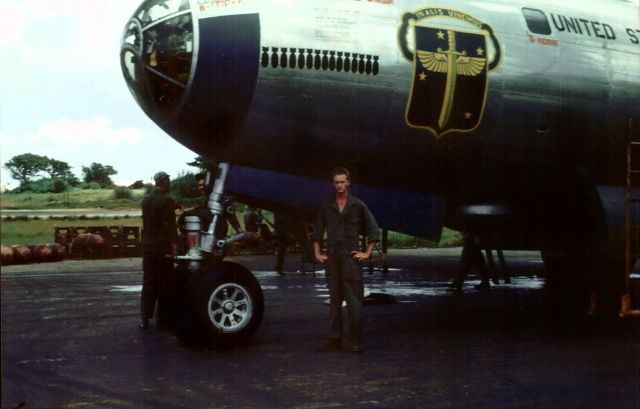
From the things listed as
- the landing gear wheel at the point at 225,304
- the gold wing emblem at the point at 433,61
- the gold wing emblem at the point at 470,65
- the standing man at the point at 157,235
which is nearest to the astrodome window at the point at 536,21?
the gold wing emblem at the point at 470,65

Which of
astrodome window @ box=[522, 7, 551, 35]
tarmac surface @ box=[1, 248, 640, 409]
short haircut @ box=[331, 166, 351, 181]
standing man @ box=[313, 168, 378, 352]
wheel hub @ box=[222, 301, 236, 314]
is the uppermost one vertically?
astrodome window @ box=[522, 7, 551, 35]

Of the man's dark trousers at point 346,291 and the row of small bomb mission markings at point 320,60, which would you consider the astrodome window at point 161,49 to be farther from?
the man's dark trousers at point 346,291

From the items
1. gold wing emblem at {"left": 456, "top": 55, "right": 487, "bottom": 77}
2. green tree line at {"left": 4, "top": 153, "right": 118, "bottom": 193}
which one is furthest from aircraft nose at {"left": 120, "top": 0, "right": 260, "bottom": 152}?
green tree line at {"left": 4, "top": 153, "right": 118, "bottom": 193}

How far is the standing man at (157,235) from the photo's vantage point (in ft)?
28.9

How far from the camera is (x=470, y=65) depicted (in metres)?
7.88

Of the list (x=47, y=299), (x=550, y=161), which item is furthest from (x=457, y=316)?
(x=47, y=299)

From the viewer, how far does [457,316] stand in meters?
9.98

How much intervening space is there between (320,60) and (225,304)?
2756mm

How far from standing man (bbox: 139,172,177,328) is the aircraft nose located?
1.71m

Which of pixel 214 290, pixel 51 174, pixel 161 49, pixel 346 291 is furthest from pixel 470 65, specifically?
pixel 51 174

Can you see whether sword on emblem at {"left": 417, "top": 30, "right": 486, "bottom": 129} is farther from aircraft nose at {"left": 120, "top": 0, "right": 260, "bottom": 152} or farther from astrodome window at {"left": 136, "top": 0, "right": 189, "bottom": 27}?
astrodome window at {"left": 136, "top": 0, "right": 189, "bottom": 27}

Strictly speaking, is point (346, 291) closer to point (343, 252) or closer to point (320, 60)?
point (343, 252)

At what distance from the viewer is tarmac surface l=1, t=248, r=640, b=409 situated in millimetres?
5168

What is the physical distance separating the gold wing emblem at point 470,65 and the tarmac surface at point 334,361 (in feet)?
9.96
